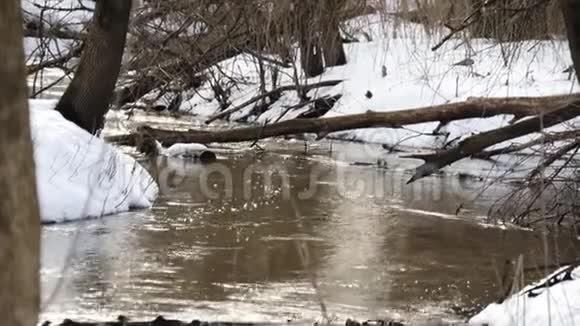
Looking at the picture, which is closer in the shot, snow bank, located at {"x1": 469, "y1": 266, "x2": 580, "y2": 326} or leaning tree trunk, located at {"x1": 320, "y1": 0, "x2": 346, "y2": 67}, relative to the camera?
snow bank, located at {"x1": 469, "y1": 266, "x2": 580, "y2": 326}

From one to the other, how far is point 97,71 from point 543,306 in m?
6.59

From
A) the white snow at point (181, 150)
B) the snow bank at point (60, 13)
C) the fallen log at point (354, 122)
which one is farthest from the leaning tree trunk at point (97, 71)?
the white snow at point (181, 150)

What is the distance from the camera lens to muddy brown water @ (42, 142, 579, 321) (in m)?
6.23

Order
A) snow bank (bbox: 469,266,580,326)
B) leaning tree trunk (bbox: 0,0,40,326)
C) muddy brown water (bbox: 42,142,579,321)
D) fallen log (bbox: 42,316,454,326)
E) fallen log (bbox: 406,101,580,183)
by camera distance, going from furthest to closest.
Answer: fallen log (bbox: 406,101,580,183)
muddy brown water (bbox: 42,142,579,321)
fallen log (bbox: 42,316,454,326)
snow bank (bbox: 469,266,580,326)
leaning tree trunk (bbox: 0,0,40,326)

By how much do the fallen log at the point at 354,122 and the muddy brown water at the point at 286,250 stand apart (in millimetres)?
501

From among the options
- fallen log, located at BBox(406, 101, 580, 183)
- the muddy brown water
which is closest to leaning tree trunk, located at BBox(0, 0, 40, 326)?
the muddy brown water

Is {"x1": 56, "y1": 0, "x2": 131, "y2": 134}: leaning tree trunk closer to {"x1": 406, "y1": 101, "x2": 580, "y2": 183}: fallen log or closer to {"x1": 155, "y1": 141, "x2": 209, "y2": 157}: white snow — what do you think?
{"x1": 155, "y1": 141, "x2": 209, "y2": 157}: white snow

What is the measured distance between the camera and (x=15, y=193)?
1743mm

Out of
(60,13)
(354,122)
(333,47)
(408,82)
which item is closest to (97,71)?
(60,13)

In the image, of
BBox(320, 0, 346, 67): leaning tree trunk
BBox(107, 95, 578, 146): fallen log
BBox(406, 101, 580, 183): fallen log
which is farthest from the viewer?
BBox(320, 0, 346, 67): leaning tree trunk

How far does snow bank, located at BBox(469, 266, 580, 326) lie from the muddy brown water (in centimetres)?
61

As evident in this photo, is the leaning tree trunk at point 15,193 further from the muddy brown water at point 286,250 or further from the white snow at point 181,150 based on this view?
the white snow at point 181,150

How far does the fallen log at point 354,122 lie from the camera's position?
9566 mm

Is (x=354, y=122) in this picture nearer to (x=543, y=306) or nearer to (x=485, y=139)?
(x=485, y=139)
